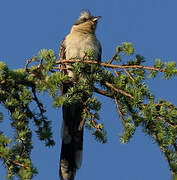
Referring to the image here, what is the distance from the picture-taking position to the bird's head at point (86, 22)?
6.61 meters

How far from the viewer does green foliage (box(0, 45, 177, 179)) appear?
9.16 feet

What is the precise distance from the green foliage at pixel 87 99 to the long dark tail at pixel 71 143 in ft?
3.77

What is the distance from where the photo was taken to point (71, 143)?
4.93 meters

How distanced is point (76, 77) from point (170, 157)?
1259 millimetres

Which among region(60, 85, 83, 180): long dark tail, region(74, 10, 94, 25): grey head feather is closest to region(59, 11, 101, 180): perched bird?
region(60, 85, 83, 180): long dark tail

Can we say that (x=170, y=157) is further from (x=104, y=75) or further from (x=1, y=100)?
(x=1, y=100)

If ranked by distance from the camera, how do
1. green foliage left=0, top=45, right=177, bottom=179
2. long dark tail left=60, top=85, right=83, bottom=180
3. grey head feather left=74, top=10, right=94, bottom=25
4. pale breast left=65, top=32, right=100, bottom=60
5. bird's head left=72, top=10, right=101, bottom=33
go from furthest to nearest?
1. grey head feather left=74, top=10, right=94, bottom=25
2. bird's head left=72, top=10, right=101, bottom=33
3. pale breast left=65, top=32, right=100, bottom=60
4. long dark tail left=60, top=85, right=83, bottom=180
5. green foliage left=0, top=45, right=177, bottom=179

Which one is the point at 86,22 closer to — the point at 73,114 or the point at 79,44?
the point at 79,44

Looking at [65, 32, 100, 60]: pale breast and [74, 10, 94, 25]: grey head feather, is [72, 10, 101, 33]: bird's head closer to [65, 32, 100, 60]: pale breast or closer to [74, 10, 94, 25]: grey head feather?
[74, 10, 94, 25]: grey head feather

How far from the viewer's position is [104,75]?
3600mm

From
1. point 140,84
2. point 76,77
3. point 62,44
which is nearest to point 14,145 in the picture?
point 76,77

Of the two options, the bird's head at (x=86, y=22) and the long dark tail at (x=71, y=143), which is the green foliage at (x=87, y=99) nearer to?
the long dark tail at (x=71, y=143)

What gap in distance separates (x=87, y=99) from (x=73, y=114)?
1.84 meters

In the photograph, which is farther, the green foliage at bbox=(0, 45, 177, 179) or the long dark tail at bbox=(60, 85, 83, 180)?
the long dark tail at bbox=(60, 85, 83, 180)
